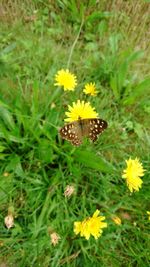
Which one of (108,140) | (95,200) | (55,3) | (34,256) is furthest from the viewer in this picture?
(55,3)

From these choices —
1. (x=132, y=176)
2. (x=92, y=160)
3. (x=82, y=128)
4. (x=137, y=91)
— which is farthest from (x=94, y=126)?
(x=137, y=91)

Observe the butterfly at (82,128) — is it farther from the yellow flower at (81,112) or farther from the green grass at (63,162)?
the yellow flower at (81,112)

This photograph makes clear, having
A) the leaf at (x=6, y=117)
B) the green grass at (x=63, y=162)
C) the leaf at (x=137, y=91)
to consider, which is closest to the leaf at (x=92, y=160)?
the green grass at (x=63, y=162)

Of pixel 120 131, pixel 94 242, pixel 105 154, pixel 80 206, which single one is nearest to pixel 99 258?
pixel 94 242

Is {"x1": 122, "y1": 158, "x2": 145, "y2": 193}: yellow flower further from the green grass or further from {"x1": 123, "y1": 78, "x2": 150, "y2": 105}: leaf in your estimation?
{"x1": 123, "y1": 78, "x2": 150, "y2": 105}: leaf

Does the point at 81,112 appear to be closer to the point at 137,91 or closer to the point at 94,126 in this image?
the point at 94,126

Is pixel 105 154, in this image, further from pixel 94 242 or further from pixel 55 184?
pixel 94 242
